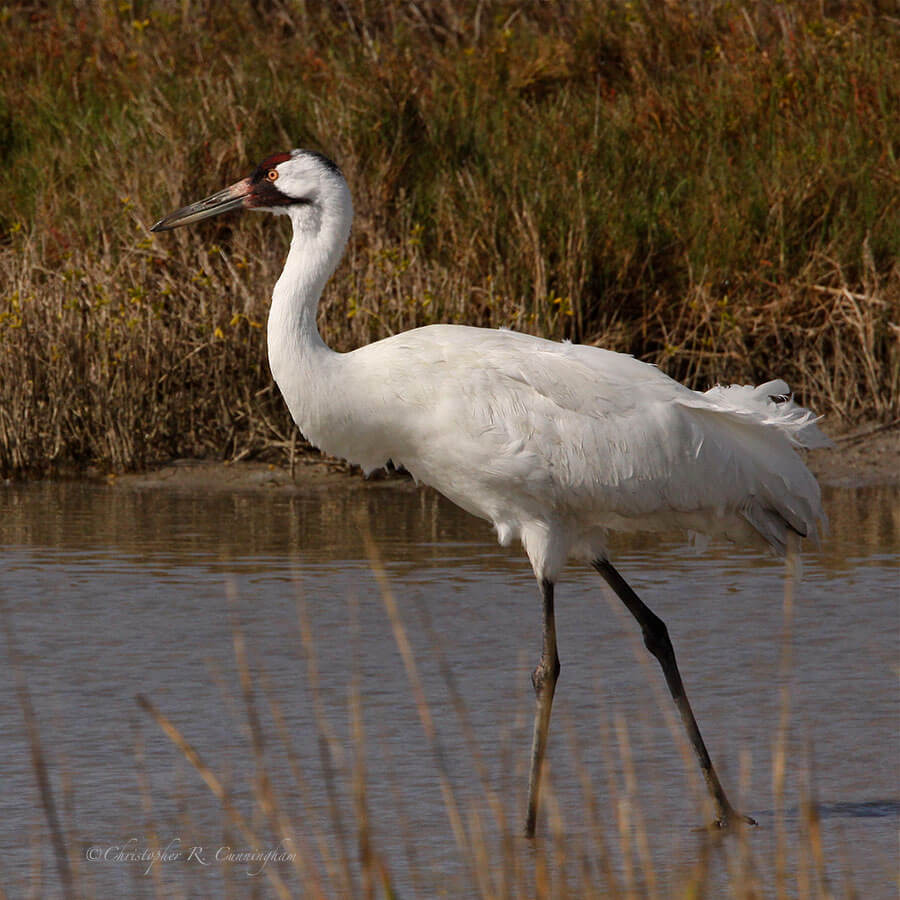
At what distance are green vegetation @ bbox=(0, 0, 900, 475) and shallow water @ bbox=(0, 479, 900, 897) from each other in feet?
2.71

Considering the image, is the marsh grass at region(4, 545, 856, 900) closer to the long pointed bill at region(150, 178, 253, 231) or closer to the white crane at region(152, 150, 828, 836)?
the white crane at region(152, 150, 828, 836)

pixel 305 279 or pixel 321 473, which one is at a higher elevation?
pixel 305 279

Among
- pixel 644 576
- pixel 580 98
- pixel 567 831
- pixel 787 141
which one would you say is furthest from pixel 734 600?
pixel 580 98

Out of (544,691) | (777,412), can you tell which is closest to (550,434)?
(777,412)

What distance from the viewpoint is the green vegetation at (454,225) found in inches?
345

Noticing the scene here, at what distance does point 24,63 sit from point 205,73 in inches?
66.0

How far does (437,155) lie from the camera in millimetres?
10289

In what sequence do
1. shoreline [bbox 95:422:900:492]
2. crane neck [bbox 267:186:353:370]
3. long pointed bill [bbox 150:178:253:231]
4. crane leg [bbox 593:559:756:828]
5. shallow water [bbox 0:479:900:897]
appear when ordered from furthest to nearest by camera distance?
shoreline [bbox 95:422:900:492]
long pointed bill [bbox 150:178:253:231]
crane neck [bbox 267:186:353:370]
crane leg [bbox 593:559:756:828]
shallow water [bbox 0:479:900:897]

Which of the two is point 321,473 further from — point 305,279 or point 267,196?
point 305,279

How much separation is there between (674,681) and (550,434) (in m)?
0.71

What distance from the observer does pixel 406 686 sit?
539 cm

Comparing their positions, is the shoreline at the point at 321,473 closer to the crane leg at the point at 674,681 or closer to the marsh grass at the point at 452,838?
the crane leg at the point at 674,681

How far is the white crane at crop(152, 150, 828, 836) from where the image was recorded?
4.75m

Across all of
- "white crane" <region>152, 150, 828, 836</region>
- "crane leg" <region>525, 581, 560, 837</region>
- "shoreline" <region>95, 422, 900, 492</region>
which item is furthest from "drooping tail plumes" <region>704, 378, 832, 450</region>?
"shoreline" <region>95, 422, 900, 492</region>
